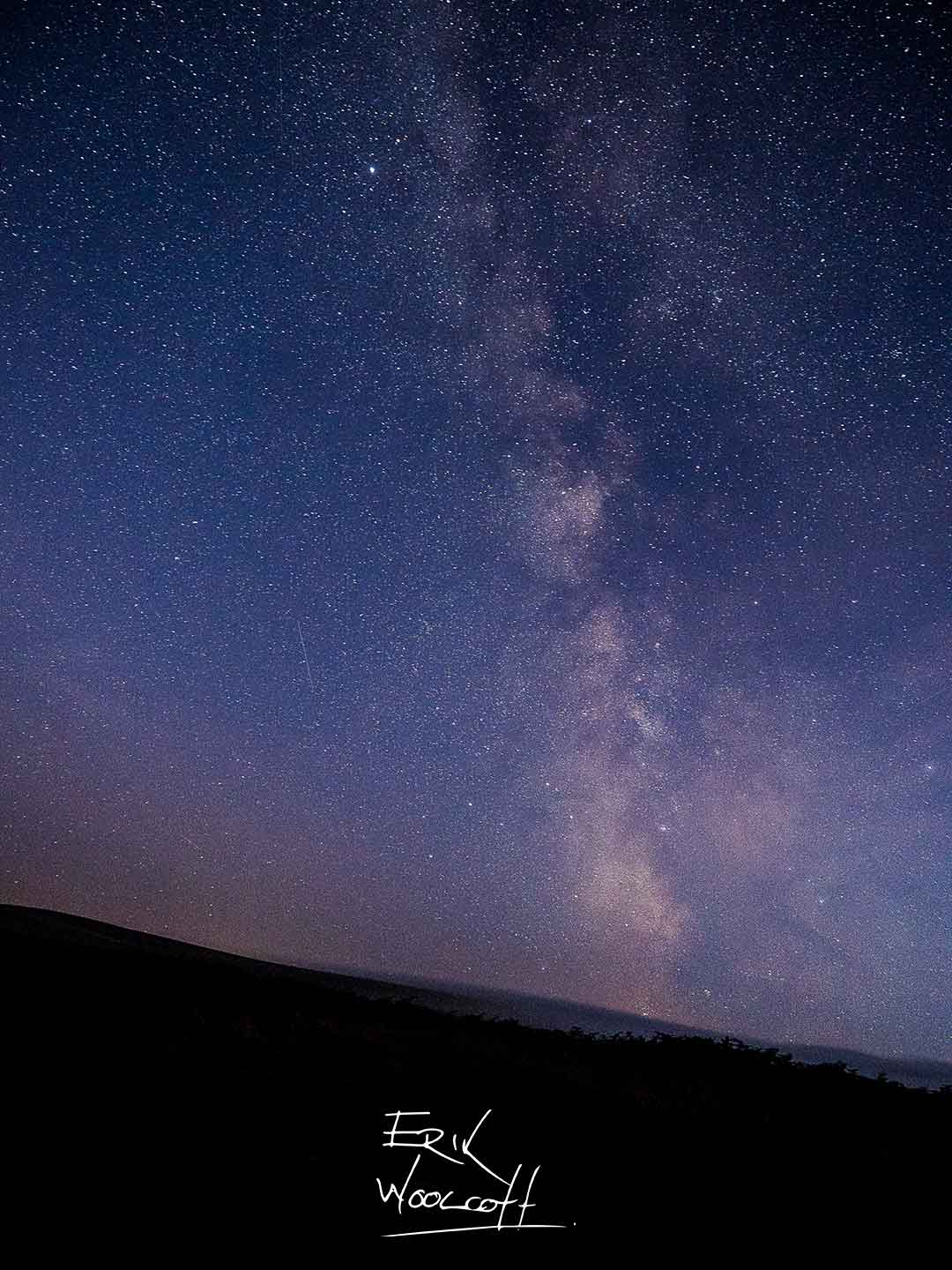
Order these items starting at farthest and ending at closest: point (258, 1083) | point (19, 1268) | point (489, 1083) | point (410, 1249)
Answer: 1. point (489, 1083)
2. point (258, 1083)
3. point (410, 1249)
4. point (19, 1268)

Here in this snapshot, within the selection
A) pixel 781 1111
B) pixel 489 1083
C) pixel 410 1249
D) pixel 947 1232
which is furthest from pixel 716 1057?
pixel 410 1249

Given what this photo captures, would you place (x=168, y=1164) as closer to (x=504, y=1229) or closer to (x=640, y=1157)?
(x=504, y=1229)

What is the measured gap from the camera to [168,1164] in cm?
531

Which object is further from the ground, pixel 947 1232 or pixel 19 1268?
pixel 947 1232

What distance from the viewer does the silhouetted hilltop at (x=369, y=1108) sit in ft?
17.9

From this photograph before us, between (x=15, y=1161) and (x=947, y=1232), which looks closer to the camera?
(x=15, y=1161)

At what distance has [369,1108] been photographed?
6848 mm

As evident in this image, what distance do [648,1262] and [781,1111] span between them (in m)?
4.81
